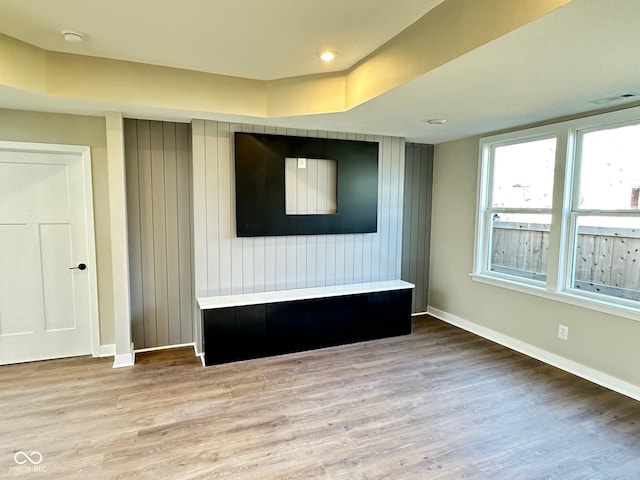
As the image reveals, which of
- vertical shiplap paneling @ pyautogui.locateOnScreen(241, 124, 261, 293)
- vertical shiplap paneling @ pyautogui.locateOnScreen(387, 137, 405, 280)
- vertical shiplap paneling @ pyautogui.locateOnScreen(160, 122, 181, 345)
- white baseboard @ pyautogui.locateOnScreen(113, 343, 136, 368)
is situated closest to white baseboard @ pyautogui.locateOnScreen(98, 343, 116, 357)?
white baseboard @ pyautogui.locateOnScreen(113, 343, 136, 368)

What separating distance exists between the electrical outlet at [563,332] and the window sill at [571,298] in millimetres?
243

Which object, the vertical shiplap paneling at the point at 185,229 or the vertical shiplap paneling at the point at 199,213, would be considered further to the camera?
the vertical shiplap paneling at the point at 185,229

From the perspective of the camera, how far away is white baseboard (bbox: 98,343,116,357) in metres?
3.57

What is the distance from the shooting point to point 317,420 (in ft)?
8.30

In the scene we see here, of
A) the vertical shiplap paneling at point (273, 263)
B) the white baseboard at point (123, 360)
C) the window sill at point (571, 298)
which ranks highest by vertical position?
the vertical shiplap paneling at point (273, 263)

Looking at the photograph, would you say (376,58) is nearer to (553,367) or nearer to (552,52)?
(552,52)

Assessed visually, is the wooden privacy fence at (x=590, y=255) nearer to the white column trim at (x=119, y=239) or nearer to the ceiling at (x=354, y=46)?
the ceiling at (x=354, y=46)

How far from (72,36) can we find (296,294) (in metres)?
2.77

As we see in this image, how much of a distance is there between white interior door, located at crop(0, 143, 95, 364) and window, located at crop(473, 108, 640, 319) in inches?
170

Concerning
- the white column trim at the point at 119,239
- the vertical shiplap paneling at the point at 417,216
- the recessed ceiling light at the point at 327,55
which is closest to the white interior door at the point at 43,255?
the white column trim at the point at 119,239

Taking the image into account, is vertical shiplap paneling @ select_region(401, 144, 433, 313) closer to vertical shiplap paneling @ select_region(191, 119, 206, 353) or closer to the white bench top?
the white bench top

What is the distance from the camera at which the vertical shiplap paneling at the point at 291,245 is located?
3.56 metres

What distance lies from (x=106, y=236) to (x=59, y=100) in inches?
49.5

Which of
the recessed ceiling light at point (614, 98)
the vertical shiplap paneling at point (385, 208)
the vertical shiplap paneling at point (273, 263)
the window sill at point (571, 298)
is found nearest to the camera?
the recessed ceiling light at point (614, 98)
